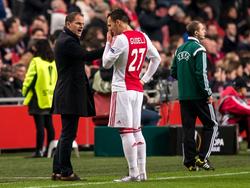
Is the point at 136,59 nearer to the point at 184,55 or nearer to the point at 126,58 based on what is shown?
the point at 126,58

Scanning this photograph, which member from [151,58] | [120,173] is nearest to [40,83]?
[120,173]

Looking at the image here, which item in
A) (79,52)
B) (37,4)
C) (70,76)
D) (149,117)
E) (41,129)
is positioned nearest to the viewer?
(79,52)

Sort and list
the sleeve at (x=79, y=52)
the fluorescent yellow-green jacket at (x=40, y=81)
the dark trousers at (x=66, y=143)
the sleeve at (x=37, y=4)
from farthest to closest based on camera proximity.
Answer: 1. the sleeve at (x=37, y=4)
2. the fluorescent yellow-green jacket at (x=40, y=81)
3. the dark trousers at (x=66, y=143)
4. the sleeve at (x=79, y=52)

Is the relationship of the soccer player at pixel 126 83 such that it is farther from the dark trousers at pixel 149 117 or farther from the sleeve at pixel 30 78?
the dark trousers at pixel 149 117

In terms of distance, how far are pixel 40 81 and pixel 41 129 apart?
917mm

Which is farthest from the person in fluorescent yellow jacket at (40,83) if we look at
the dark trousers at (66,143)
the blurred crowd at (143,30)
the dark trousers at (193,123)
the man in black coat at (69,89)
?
the dark trousers at (66,143)

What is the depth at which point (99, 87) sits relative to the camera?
22406 mm

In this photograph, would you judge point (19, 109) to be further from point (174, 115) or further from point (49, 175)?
point (49, 175)

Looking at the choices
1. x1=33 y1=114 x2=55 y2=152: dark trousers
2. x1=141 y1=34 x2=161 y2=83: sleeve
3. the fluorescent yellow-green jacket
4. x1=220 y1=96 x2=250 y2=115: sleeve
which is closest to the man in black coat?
x1=141 y1=34 x2=161 y2=83: sleeve

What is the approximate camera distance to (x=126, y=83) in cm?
1480

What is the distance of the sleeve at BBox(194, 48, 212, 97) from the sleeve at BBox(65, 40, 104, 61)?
238cm

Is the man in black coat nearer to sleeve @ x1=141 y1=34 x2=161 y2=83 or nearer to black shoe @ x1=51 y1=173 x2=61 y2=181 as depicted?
black shoe @ x1=51 y1=173 x2=61 y2=181

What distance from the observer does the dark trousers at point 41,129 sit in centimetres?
2103

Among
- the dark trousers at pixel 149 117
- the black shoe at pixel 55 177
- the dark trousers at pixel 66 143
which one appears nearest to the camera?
the dark trousers at pixel 66 143
